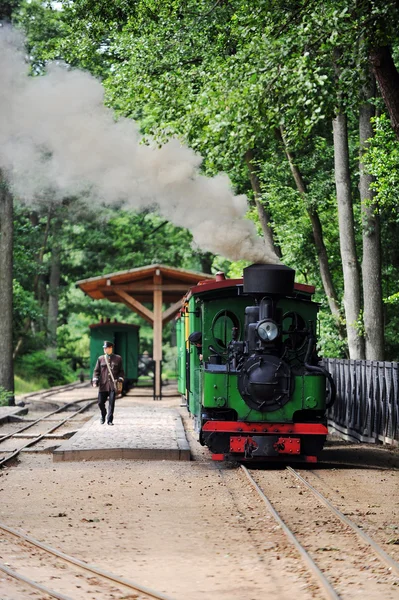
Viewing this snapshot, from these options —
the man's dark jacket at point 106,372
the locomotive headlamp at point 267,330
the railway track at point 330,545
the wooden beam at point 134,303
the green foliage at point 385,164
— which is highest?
the green foliage at point 385,164

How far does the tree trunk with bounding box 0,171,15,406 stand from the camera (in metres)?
27.2

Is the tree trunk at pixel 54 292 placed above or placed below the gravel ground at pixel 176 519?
above

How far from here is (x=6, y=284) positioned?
27469 mm

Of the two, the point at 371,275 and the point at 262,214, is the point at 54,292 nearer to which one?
the point at 262,214

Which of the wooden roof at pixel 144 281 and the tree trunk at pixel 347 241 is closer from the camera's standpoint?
the tree trunk at pixel 347 241

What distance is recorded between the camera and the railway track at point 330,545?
21.3 feet

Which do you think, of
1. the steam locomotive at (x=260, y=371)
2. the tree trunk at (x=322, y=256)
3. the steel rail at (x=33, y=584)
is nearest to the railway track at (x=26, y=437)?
the steam locomotive at (x=260, y=371)

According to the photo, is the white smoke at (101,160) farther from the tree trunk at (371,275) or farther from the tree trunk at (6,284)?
the tree trunk at (6,284)

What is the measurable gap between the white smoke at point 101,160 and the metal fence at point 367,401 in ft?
9.44

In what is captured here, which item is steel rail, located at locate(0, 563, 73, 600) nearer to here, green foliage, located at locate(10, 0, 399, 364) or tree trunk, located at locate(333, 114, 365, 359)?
green foliage, located at locate(10, 0, 399, 364)

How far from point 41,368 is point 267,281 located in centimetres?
3267

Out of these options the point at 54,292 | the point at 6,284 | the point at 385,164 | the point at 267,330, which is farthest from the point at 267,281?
the point at 54,292

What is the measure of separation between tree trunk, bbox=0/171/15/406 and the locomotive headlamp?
1564 centimetres

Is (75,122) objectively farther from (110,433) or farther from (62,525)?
(62,525)
